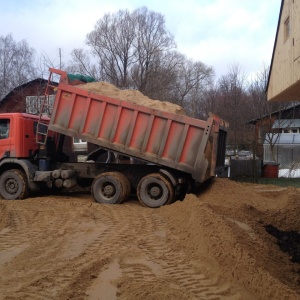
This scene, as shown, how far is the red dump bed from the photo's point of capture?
11.0 m

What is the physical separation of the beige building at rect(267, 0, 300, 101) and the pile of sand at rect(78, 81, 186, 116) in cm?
267

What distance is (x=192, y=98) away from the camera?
49.3 m

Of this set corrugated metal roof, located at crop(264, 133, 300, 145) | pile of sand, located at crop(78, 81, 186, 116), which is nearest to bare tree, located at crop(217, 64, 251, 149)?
corrugated metal roof, located at crop(264, 133, 300, 145)

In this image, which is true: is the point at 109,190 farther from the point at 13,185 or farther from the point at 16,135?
the point at 16,135

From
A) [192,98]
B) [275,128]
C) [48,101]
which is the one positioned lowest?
[48,101]

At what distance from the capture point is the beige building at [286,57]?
28.7 ft

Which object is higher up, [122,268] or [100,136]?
[100,136]

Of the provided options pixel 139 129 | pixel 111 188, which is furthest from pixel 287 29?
pixel 111 188

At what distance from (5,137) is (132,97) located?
389 centimetres

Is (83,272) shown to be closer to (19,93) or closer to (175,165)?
(175,165)

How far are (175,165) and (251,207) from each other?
220cm

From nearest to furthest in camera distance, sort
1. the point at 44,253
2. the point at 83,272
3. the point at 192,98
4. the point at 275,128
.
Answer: the point at 83,272 → the point at 44,253 → the point at 275,128 → the point at 192,98

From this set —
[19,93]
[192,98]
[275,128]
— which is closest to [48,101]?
[19,93]

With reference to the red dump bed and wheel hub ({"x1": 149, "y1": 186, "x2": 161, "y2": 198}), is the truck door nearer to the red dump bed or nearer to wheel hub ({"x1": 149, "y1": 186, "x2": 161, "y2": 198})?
the red dump bed
